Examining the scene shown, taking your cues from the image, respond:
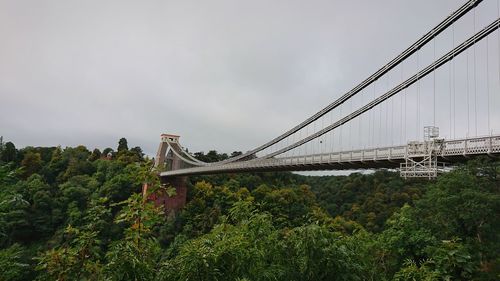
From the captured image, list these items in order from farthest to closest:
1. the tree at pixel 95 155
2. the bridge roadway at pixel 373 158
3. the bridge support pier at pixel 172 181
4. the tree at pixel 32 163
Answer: the tree at pixel 95 155, the tree at pixel 32 163, the bridge support pier at pixel 172 181, the bridge roadway at pixel 373 158

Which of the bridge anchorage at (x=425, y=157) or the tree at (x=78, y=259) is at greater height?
the bridge anchorage at (x=425, y=157)

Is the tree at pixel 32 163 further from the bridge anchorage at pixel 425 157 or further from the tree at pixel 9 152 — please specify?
the bridge anchorage at pixel 425 157

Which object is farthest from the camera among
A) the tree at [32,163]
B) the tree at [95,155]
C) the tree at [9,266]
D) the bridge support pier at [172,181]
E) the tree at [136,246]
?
the tree at [95,155]

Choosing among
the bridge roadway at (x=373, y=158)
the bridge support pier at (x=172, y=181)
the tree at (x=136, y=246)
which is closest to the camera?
the tree at (x=136, y=246)

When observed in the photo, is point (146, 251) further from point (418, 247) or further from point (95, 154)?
point (95, 154)

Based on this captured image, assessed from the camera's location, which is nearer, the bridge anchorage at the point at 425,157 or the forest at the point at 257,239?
the forest at the point at 257,239

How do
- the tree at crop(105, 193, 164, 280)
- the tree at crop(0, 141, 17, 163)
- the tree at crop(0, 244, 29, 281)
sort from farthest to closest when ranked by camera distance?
the tree at crop(0, 141, 17, 163) < the tree at crop(0, 244, 29, 281) < the tree at crop(105, 193, 164, 280)

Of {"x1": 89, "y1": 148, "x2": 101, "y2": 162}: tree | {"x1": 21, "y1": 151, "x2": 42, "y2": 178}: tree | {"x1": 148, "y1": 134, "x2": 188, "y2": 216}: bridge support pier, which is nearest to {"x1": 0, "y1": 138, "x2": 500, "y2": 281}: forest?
{"x1": 148, "y1": 134, "x2": 188, "y2": 216}: bridge support pier

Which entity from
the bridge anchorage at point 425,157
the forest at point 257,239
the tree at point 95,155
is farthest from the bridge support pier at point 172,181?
the bridge anchorage at point 425,157

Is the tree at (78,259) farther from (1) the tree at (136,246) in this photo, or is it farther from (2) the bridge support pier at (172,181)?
(2) the bridge support pier at (172,181)

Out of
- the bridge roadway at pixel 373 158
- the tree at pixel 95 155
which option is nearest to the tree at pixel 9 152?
the tree at pixel 95 155

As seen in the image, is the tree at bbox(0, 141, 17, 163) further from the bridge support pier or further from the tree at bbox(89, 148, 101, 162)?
the bridge support pier

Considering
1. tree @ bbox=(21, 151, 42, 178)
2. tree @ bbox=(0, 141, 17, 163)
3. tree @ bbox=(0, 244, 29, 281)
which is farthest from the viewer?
tree @ bbox=(0, 141, 17, 163)

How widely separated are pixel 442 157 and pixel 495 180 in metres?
1.57
